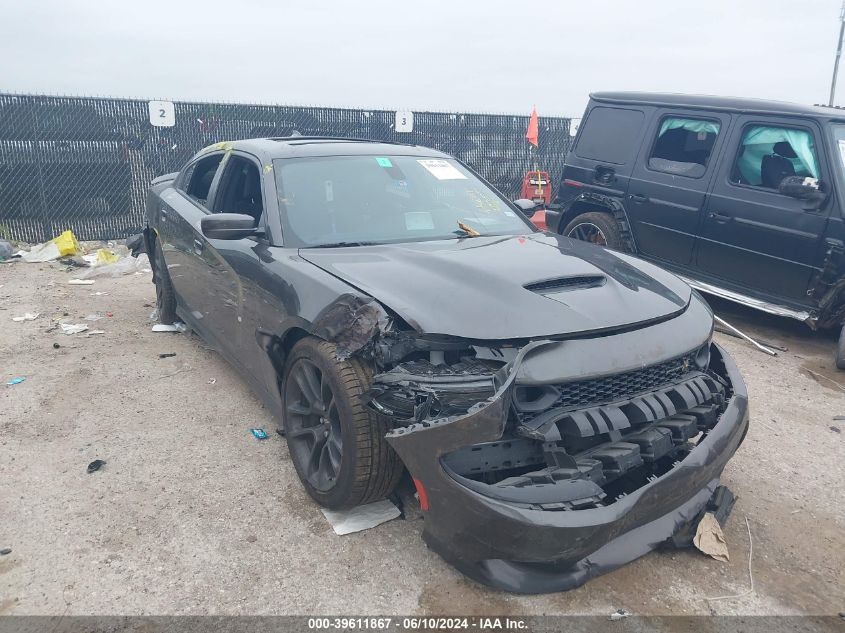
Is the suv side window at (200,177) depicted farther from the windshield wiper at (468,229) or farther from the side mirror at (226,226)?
the windshield wiper at (468,229)

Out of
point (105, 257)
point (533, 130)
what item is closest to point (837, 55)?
point (533, 130)

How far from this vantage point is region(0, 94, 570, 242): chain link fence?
30.4ft

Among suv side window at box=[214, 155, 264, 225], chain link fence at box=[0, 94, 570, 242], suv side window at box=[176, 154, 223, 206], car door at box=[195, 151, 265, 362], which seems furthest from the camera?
chain link fence at box=[0, 94, 570, 242]

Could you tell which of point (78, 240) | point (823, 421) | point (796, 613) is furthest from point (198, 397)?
point (78, 240)

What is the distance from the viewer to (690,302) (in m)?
3.17

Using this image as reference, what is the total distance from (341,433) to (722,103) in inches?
199

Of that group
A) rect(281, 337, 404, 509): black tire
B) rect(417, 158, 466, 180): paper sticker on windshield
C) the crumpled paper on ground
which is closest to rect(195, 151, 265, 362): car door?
rect(281, 337, 404, 509): black tire

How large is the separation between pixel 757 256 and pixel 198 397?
15.3 ft

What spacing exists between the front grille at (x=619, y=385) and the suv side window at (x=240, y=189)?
219 centimetres

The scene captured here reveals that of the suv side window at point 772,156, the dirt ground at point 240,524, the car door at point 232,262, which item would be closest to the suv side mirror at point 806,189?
the suv side window at point 772,156

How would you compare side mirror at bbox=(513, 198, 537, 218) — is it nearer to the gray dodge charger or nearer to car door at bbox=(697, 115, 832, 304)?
the gray dodge charger

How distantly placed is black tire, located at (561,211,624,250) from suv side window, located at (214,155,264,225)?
385cm

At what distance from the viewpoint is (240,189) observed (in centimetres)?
424

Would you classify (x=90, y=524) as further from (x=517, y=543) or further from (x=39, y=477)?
(x=517, y=543)
